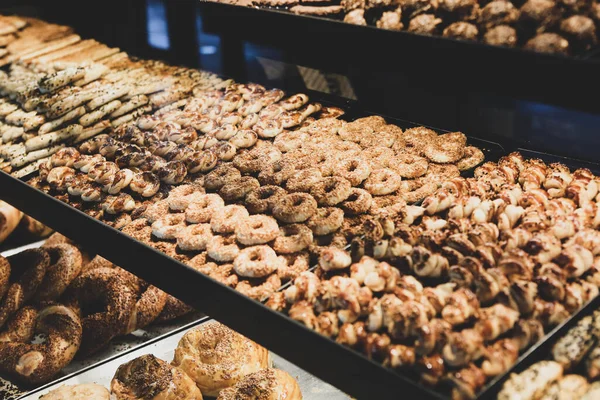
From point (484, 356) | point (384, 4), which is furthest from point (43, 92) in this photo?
point (484, 356)

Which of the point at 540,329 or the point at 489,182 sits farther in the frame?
the point at 489,182

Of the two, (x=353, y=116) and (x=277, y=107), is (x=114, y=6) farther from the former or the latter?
(x=353, y=116)

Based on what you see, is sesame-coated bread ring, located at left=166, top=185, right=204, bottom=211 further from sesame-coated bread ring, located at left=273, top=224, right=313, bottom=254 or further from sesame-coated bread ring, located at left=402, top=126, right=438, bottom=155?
sesame-coated bread ring, located at left=402, top=126, right=438, bottom=155

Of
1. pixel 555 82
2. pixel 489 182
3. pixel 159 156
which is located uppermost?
pixel 555 82

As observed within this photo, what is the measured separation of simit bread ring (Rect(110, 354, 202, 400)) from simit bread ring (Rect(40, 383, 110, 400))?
0.16 ft

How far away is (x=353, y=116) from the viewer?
3275mm

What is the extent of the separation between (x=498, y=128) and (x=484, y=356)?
5.25 ft

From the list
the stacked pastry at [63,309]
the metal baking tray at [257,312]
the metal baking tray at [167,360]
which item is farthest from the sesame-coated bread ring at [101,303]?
the metal baking tray at [257,312]

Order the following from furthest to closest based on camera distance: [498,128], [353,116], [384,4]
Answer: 1. [353,116]
2. [498,128]
3. [384,4]

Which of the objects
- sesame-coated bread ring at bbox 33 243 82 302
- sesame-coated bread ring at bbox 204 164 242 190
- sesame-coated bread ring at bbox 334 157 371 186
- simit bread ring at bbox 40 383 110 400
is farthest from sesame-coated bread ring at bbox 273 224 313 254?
sesame-coated bread ring at bbox 33 243 82 302

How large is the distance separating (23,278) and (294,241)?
Result: 74.5 inches

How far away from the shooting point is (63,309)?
3.18 meters

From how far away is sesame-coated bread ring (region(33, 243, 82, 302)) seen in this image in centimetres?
338

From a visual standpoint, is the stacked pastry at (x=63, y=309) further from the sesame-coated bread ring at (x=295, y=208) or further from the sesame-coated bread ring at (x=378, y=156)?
the sesame-coated bread ring at (x=378, y=156)
